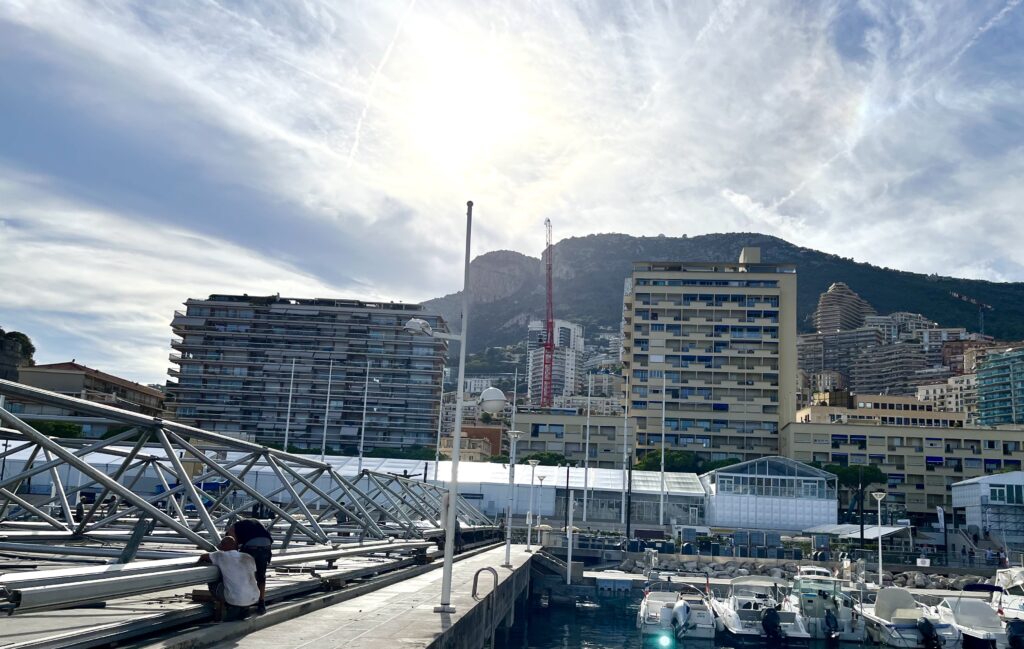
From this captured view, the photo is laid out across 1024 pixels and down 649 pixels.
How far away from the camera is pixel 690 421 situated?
125000mm

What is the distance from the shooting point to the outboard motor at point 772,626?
34562mm

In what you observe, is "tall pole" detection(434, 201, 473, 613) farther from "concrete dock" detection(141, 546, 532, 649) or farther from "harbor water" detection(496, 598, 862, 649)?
"harbor water" detection(496, 598, 862, 649)

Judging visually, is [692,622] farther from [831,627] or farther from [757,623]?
[831,627]

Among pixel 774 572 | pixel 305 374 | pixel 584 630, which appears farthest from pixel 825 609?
pixel 305 374

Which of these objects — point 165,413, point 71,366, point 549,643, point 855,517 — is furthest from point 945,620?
point 165,413

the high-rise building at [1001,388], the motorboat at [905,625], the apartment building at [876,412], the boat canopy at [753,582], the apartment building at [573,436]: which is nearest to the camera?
the motorboat at [905,625]

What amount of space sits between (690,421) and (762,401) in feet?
36.2

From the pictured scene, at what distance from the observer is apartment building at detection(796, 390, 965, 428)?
129 m

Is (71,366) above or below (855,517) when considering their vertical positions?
above

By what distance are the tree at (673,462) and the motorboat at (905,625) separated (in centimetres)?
6109

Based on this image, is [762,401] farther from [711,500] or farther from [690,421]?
[711,500]

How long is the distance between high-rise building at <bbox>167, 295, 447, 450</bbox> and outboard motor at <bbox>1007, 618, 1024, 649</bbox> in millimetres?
105152

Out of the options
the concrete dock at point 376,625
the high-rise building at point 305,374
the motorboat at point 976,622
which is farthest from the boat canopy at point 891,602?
the high-rise building at point 305,374

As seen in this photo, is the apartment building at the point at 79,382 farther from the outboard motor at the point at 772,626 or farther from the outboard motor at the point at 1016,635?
the outboard motor at the point at 1016,635
